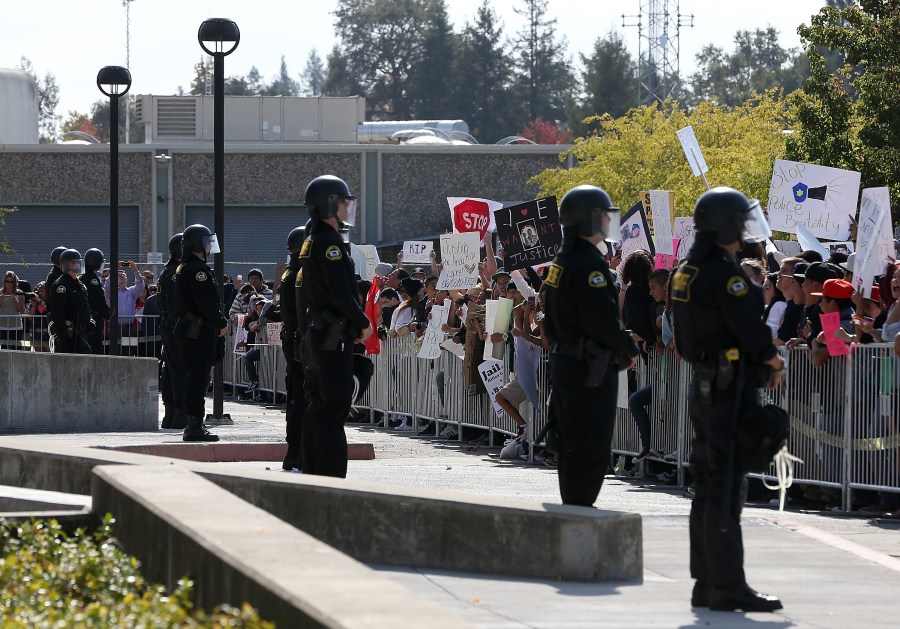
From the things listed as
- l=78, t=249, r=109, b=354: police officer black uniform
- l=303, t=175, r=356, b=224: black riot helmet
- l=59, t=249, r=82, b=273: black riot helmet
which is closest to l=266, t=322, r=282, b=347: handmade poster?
l=78, t=249, r=109, b=354: police officer black uniform

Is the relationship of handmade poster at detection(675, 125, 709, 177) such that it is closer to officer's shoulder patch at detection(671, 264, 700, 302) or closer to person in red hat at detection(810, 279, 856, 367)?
person in red hat at detection(810, 279, 856, 367)

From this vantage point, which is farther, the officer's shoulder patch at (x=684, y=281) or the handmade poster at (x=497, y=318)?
the handmade poster at (x=497, y=318)

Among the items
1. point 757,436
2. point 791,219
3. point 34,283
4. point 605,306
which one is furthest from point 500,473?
point 34,283

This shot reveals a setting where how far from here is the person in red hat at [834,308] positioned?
11.7 meters

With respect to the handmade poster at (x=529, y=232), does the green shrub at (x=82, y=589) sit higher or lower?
lower

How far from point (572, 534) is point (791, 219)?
903 centimetres

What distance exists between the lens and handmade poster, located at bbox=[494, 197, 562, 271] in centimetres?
1526

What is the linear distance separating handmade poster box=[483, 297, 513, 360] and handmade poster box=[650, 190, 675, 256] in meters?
2.13

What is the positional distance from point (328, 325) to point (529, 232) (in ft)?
17.8

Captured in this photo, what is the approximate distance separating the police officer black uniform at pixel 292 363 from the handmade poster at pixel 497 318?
331cm

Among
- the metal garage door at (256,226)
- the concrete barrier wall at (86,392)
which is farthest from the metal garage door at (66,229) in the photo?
the concrete barrier wall at (86,392)

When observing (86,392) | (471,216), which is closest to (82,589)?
(86,392)

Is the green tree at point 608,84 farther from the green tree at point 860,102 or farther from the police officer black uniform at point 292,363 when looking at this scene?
the police officer black uniform at point 292,363

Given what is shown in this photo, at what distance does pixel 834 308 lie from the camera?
1183 centimetres
